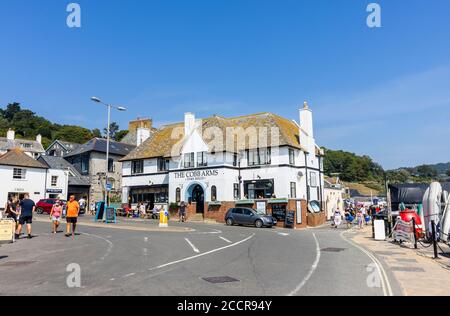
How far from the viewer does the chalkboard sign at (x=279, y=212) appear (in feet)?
111

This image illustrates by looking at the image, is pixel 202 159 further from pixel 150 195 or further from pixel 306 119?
pixel 306 119

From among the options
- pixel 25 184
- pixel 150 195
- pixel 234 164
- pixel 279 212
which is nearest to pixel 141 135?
pixel 150 195

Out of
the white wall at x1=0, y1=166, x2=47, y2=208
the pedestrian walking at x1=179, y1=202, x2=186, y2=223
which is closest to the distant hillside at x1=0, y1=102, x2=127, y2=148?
the white wall at x1=0, y1=166, x2=47, y2=208

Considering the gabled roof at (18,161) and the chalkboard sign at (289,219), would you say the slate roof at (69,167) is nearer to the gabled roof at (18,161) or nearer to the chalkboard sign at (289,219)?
the gabled roof at (18,161)

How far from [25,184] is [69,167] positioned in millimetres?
8827

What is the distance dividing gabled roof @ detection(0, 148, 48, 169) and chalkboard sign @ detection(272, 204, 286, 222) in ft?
108

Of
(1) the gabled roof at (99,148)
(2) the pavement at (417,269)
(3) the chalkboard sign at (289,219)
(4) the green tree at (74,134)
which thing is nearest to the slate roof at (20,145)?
(4) the green tree at (74,134)

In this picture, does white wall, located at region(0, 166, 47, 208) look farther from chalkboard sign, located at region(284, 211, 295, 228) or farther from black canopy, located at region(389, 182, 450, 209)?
black canopy, located at region(389, 182, 450, 209)

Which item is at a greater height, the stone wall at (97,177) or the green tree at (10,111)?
the green tree at (10,111)

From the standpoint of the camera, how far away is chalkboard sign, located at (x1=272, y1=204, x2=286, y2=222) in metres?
33.8

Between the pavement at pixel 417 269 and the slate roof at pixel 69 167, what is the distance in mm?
47156

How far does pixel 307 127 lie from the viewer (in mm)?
42438
